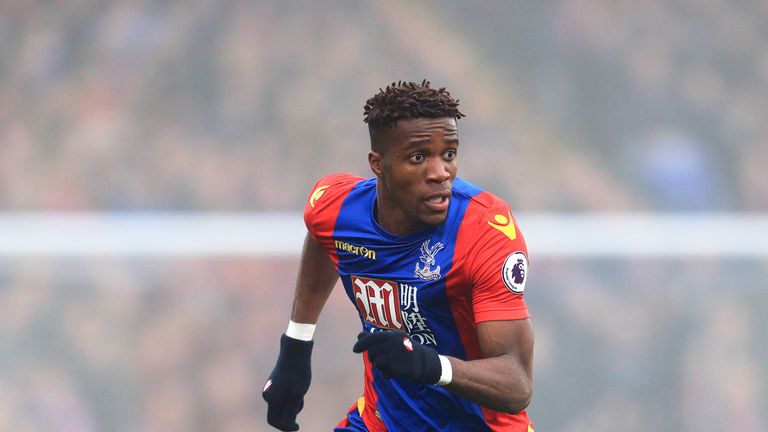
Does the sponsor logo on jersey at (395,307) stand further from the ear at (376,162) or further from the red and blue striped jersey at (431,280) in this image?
the ear at (376,162)

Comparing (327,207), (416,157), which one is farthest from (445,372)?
(327,207)

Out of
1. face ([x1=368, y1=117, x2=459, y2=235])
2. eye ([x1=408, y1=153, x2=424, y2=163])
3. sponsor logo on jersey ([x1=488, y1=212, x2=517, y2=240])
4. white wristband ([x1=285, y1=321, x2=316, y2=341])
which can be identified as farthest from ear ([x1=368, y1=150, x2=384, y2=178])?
white wristband ([x1=285, y1=321, x2=316, y2=341])

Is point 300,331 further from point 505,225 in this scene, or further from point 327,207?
point 505,225

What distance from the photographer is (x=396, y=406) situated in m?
2.88

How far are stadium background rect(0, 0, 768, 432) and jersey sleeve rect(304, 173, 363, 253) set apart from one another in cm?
225

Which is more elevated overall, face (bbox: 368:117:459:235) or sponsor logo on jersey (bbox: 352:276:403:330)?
face (bbox: 368:117:459:235)

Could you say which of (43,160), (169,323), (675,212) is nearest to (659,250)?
(675,212)

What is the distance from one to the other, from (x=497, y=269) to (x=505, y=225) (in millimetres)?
143

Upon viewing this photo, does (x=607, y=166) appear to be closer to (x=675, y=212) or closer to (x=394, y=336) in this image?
(x=675, y=212)

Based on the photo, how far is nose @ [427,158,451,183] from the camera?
255cm

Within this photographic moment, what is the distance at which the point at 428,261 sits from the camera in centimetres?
265

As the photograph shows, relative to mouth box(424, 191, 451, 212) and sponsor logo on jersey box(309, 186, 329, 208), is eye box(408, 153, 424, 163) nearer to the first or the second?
mouth box(424, 191, 451, 212)

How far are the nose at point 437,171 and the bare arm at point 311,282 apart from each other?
67cm

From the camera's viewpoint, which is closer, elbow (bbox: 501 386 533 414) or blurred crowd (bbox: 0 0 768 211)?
elbow (bbox: 501 386 533 414)
